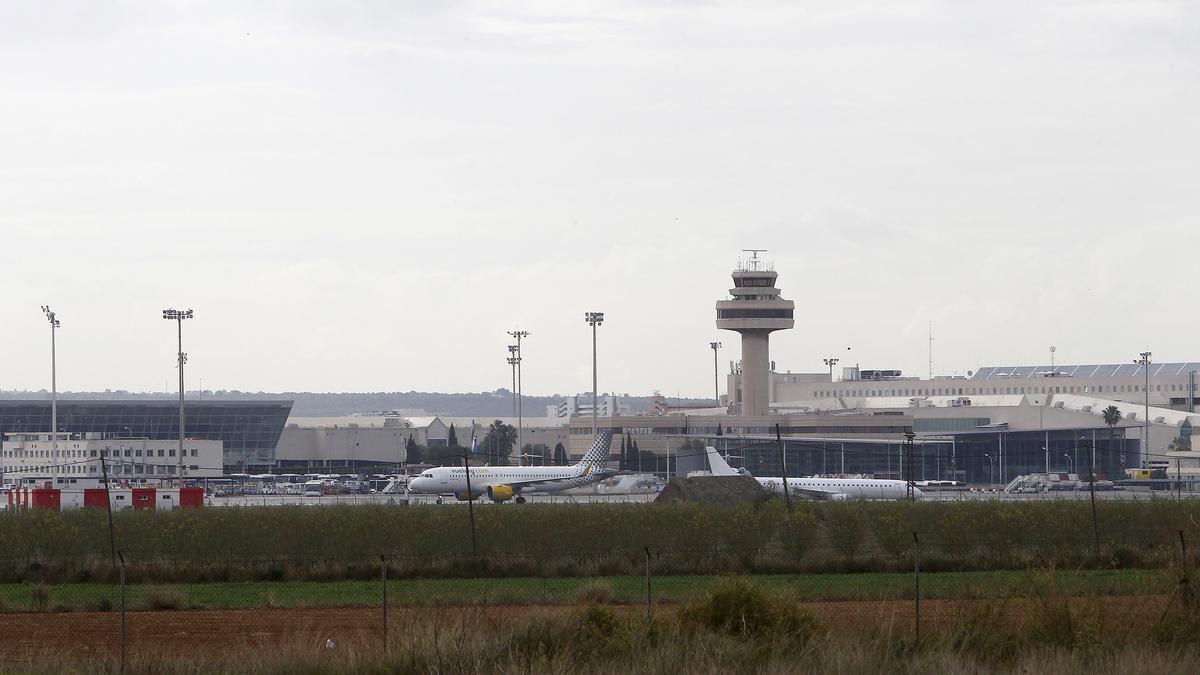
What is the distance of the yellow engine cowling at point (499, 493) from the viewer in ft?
319

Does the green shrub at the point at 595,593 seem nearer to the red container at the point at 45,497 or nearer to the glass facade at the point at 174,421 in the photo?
the red container at the point at 45,497

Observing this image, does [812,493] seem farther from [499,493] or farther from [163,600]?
[163,600]

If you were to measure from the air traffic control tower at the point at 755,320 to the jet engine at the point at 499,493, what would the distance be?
2728 inches

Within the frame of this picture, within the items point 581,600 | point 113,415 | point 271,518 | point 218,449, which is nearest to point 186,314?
point 218,449

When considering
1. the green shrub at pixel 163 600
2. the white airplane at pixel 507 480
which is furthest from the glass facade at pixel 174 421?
the green shrub at pixel 163 600

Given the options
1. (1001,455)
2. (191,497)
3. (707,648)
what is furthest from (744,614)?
(1001,455)

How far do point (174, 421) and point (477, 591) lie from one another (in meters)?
131

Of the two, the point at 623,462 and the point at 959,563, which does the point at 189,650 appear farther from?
the point at 623,462

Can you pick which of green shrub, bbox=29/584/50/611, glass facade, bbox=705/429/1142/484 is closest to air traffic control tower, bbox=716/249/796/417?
glass facade, bbox=705/429/1142/484

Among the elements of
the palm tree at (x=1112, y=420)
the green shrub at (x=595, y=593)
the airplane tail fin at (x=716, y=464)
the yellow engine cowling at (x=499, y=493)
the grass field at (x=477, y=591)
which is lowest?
the yellow engine cowling at (x=499, y=493)

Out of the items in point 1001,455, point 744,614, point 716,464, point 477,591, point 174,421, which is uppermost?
point 174,421

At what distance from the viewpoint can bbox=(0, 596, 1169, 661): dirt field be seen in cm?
2294

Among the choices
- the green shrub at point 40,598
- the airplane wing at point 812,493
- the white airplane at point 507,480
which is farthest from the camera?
the white airplane at point 507,480

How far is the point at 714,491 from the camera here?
207ft
